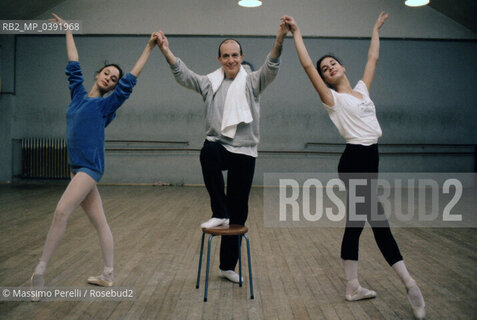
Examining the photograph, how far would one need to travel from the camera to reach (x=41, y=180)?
8625 mm

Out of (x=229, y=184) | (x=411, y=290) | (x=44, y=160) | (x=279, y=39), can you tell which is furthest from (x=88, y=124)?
(x=44, y=160)

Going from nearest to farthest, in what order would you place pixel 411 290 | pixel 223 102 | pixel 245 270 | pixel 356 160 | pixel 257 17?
pixel 411 290 → pixel 356 160 → pixel 223 102 → pixel 245 270 → pixel 257 17

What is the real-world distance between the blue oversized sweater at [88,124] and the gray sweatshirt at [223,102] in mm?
343

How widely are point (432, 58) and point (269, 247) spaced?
6830 millimetres

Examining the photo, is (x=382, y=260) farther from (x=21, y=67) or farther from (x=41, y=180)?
(x=21, y=67)

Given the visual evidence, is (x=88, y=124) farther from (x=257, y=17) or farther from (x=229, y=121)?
(x=257, y=17)

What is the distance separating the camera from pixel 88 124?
2314 mm

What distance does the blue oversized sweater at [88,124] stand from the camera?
7.55 ft

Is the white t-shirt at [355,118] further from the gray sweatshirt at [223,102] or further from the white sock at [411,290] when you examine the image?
the white sock at [411,290]

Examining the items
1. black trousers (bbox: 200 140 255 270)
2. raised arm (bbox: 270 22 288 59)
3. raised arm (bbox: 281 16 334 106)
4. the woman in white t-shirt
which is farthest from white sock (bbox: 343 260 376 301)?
raised arm (bbox: 270 22 288 59)

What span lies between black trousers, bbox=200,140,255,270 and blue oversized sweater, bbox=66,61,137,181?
1.90 ft

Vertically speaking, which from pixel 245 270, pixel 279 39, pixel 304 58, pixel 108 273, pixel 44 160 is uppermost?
pixel 279 39

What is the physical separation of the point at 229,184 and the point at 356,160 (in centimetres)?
79

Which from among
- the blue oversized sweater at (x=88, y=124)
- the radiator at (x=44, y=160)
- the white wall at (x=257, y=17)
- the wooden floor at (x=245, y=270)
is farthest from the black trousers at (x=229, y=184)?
the radiator at (x=44, y=160)
